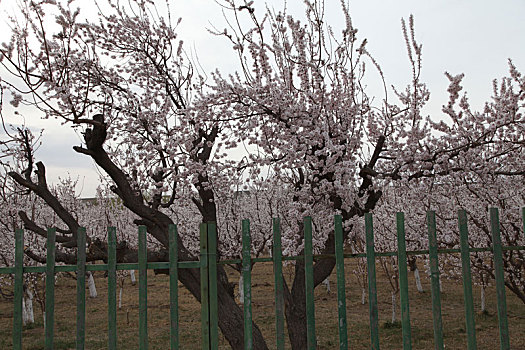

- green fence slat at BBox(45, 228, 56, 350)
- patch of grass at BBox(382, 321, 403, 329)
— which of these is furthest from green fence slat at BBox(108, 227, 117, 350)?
patch of grass at BBox(382, 321, 403, 329)

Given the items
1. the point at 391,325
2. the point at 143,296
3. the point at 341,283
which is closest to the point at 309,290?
the point at 341,283

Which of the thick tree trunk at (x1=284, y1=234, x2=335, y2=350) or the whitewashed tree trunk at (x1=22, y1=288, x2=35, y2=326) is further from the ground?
the thick tree trunk at (x1=284, y1=234, x2=335, y2=350)

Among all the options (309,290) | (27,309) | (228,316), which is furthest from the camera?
(27,309)

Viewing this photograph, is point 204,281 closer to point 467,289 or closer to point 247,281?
point 247,281

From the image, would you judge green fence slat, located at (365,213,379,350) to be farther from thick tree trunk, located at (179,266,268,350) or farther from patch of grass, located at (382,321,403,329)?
patch of grass, located at (382,321,403,329)

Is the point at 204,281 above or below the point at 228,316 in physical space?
above

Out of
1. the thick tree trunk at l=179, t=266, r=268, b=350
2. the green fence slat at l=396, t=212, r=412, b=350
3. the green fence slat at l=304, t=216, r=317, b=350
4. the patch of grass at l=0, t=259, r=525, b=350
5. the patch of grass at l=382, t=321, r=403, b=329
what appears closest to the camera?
the green fence slat at l=304, t=216, r=317, b=350

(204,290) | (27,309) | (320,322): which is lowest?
(320,322)

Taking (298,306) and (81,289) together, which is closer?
(81,289)

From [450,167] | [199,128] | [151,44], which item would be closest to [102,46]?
[151,44]

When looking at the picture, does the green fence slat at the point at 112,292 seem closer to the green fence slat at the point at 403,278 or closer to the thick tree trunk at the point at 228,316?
the thick tree trunk at the point at 228,316

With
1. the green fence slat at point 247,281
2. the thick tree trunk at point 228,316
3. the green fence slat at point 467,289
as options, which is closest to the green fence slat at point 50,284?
the green fence slat at point 247,281

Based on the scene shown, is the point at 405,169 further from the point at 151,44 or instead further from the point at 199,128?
the point at 151,44

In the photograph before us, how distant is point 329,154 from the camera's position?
18.6ft
